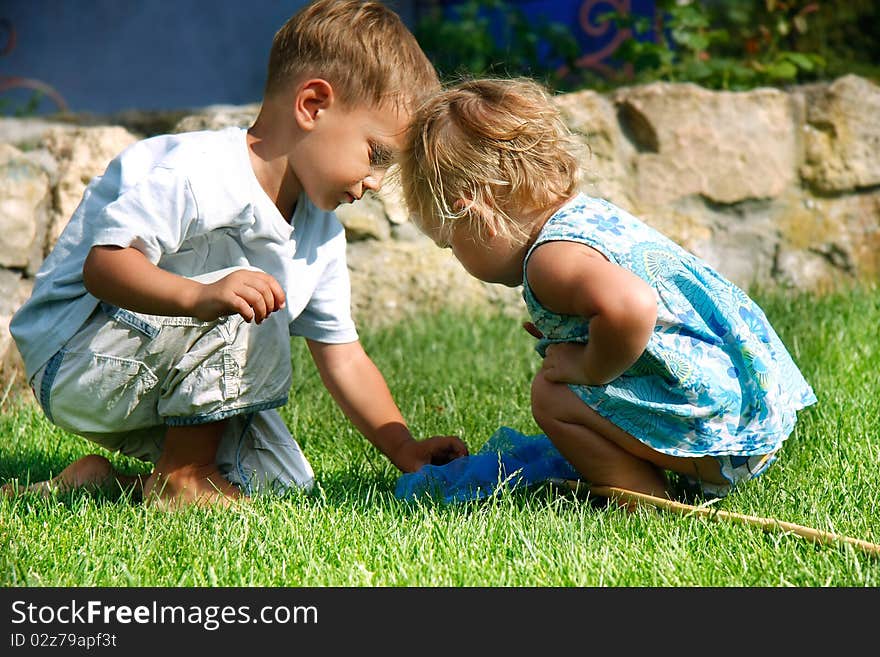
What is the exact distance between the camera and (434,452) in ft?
7.54

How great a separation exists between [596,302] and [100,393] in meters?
1.05

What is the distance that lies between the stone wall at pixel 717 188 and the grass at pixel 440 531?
4.02ft

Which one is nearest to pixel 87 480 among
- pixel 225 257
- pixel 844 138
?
pixel 225 257

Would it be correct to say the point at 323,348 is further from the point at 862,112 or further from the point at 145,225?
the point at 862,112

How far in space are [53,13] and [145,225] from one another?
439 centimetres

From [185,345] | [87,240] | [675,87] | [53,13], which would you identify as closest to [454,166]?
[185,345]

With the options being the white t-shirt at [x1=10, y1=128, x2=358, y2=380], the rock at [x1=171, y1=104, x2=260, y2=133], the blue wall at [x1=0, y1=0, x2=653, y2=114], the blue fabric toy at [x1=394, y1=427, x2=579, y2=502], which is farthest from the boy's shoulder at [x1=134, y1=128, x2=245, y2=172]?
the blue wall at [x1=0, y1=0, x2=653, y2=114]

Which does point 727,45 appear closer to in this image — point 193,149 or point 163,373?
point 193,149

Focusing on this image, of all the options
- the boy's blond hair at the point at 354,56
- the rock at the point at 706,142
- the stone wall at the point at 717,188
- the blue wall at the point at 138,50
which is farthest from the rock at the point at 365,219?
the blue wall at the point at 138,50

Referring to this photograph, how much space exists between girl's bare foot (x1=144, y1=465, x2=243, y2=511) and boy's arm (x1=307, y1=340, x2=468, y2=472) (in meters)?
0.33

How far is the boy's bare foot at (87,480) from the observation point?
7.30ft

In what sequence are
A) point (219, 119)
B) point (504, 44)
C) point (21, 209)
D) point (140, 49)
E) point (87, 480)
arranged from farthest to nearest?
point (140, 49)
point (504, 44)
point (219, 119)
point (21, 209)
point (87, 480)

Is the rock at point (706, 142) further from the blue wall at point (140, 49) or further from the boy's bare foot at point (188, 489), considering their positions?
the blue wall at point (140, 49)

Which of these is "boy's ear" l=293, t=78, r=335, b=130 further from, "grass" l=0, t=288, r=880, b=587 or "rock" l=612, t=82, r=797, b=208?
"rock" l=612, t=82, r=797, b=208
